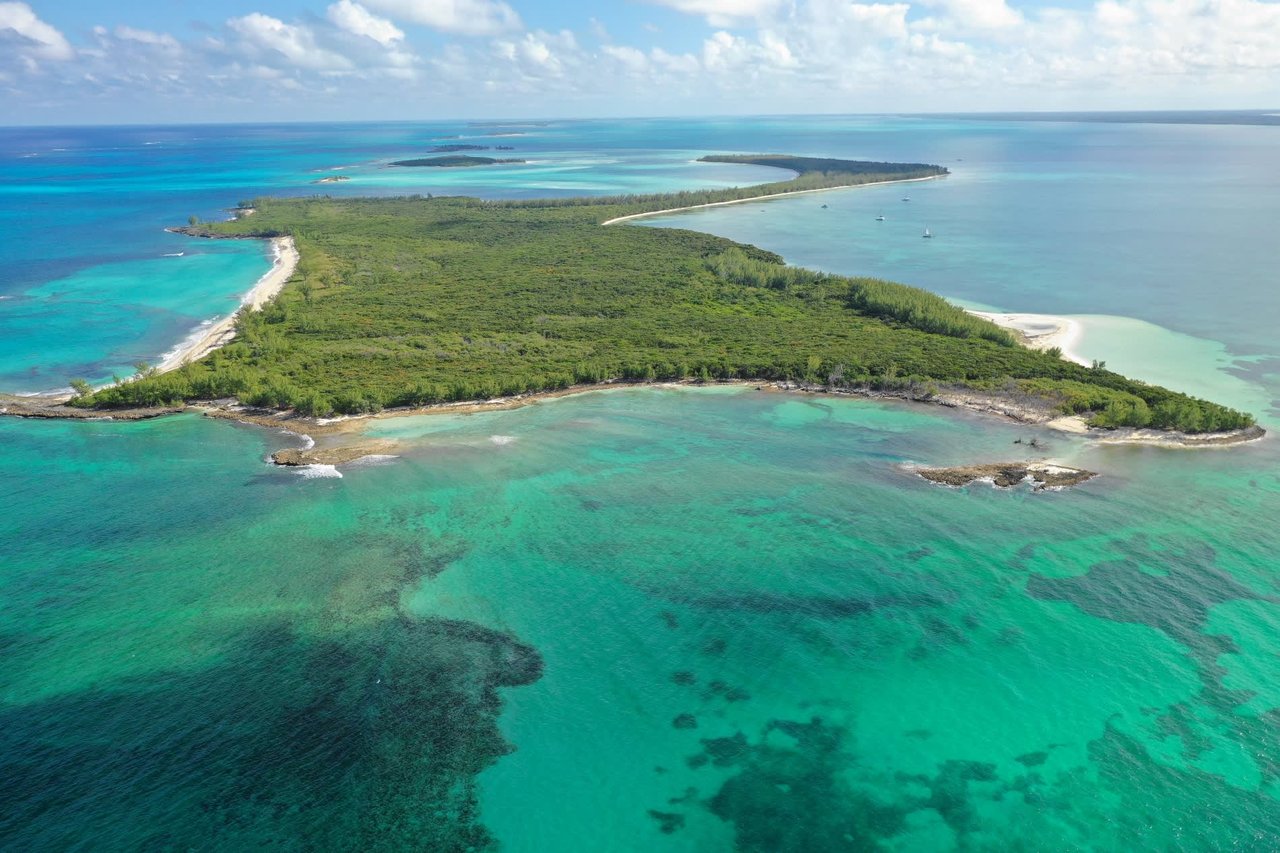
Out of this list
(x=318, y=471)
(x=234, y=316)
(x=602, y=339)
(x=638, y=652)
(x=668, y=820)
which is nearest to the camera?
(x=668, y=820)

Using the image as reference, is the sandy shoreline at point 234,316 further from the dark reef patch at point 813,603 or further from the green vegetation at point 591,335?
the dark reef patch at point 813,603

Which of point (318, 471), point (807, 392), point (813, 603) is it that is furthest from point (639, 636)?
point (807, 392)

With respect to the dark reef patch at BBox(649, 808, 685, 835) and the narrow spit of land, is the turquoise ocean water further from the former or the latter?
the narrow spit of land

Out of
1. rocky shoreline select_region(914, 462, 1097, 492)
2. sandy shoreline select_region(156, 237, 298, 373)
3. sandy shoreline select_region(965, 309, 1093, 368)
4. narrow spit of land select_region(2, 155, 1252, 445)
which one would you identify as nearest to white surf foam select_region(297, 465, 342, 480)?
narrow spit of land select_region(2, 155, 1252, 445)

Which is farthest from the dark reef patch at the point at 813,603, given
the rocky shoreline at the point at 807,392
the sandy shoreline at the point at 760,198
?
the sandy shoreline at the point at 760,198

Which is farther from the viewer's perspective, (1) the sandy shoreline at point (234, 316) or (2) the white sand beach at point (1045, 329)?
(2) the white sand beach at point (1045, 329)

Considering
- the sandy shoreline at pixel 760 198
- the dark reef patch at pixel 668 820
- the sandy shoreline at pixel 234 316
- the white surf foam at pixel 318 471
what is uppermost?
the sandy shoreline at pixel 760 198

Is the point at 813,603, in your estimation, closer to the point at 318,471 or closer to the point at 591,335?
the point at 318,471

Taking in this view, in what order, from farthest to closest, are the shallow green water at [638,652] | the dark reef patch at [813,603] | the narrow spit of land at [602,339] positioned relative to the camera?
the narrow spit of land at [602,339], the dark reef patch at [813,603], the shallow green water at [638,652]

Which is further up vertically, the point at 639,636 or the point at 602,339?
the point at 602,339
